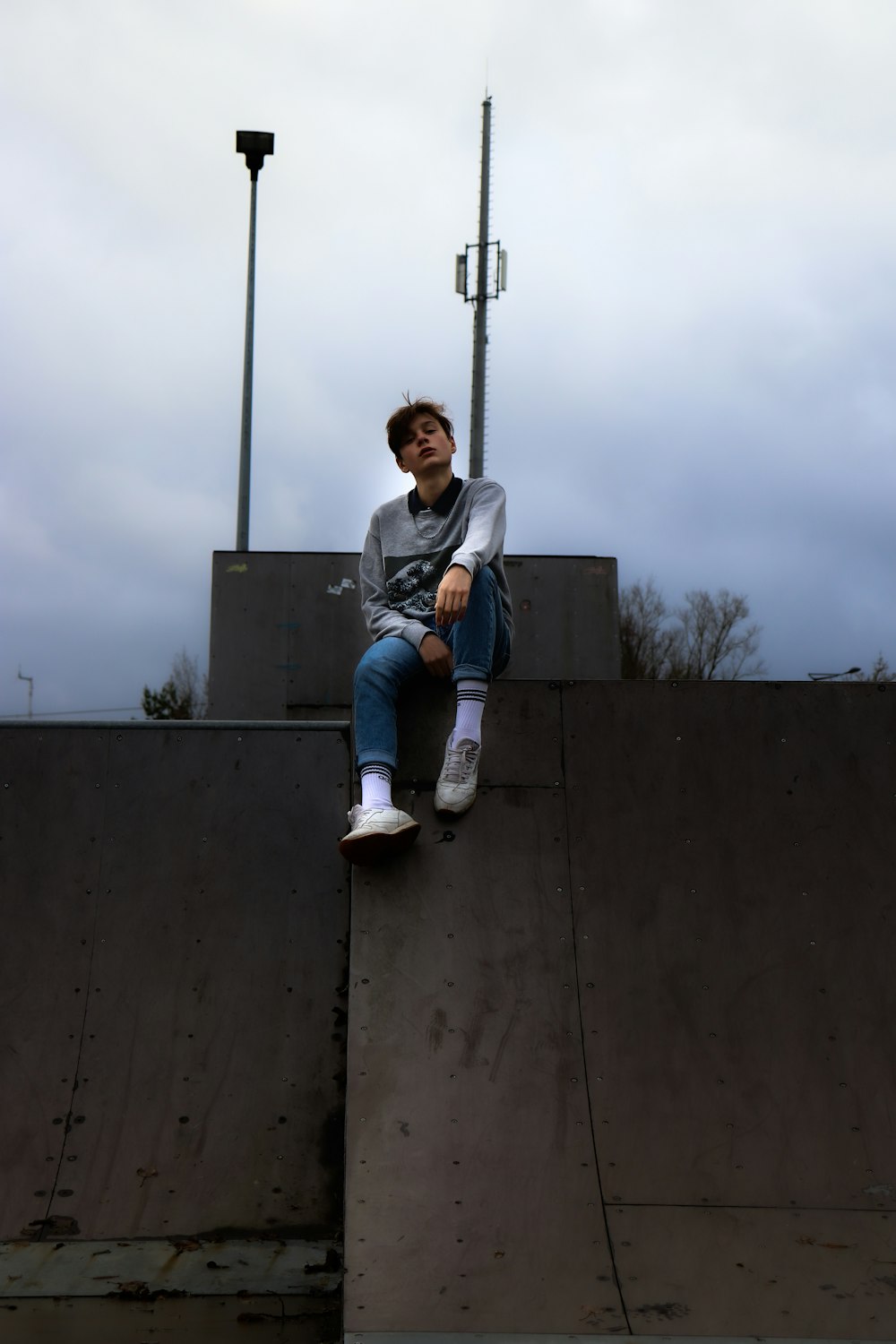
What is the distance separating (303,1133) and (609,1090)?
112 centimetres

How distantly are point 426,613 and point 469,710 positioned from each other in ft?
1.45

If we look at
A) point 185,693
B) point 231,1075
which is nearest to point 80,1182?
point 231,1075

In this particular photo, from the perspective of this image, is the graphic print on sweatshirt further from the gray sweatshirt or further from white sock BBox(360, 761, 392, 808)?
white sock BBox(360, 761, 392, 808)

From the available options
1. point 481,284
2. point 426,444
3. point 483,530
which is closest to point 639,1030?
point 483,530

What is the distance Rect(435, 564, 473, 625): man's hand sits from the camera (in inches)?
132

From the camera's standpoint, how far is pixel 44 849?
3938 mm

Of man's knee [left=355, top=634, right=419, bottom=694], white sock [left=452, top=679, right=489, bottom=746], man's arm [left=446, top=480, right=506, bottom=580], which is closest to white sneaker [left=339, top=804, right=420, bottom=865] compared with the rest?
white sock [left=452, top=679, right=489, bottom=746]

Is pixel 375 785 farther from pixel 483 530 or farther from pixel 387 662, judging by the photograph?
pixel 483 530

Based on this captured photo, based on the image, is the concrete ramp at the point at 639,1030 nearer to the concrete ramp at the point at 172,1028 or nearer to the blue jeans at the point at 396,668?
the blue jeans at the point at 396,668

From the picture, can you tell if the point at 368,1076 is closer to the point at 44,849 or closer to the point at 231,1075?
the point at 231,1075

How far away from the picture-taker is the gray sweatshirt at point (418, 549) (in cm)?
378

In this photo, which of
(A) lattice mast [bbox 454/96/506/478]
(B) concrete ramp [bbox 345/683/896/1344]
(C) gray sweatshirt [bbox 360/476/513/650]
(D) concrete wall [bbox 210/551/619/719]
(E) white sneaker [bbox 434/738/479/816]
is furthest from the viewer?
(A) lattice mast [bbox 454/96/506/478]

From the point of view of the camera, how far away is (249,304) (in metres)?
12.8

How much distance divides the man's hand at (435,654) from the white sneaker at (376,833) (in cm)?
53
